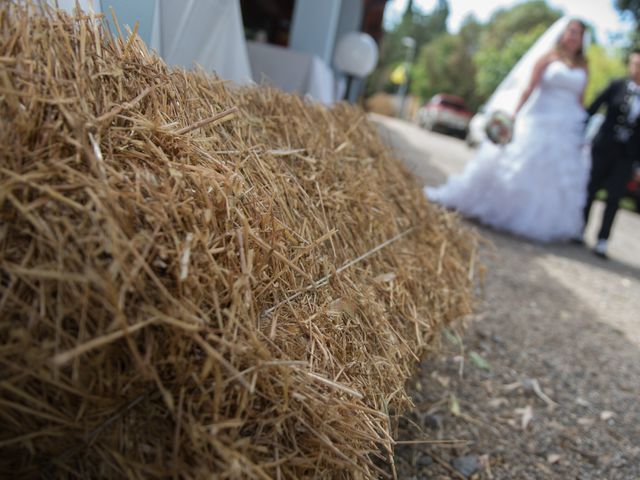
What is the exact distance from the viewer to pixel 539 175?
5.56 m

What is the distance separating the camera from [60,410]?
2.55 ft

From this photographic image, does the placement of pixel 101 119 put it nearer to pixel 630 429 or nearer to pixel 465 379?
pixel 465 379

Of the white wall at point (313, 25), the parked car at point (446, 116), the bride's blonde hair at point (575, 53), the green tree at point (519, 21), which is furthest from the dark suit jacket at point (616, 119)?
the green tree at point (519, 21)

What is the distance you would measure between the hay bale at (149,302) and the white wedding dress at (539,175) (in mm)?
4782

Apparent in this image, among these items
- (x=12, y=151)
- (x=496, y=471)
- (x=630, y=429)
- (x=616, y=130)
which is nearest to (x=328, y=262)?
(x=12, y=151)

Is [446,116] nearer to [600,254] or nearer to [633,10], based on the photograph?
[633,10]

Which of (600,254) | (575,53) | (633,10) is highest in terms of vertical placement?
(633,10)

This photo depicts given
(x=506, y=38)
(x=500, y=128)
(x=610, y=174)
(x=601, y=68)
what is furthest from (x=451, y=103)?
(x=506, y=38)

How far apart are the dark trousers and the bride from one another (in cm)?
14

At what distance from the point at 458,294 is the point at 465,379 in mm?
751

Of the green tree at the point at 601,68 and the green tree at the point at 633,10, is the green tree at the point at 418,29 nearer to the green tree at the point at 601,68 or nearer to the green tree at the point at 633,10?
the green tree at the point at 601,68

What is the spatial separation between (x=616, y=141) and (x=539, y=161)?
2.65ft

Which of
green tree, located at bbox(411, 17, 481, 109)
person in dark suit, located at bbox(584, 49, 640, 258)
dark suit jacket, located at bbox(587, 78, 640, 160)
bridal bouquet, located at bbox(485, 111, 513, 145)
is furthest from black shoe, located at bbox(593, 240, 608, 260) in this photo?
green tree, located at bbox(411, 17, 481, 109)

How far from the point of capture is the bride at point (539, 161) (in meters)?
5.35
